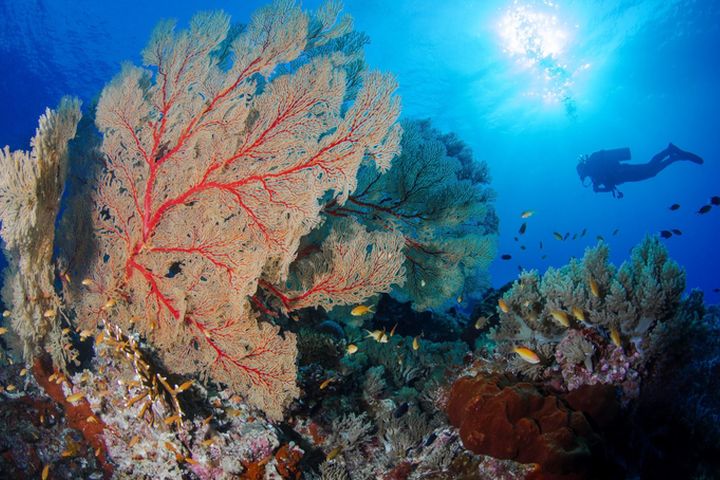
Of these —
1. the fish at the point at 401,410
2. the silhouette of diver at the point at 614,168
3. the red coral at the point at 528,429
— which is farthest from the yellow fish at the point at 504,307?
the silhouette of diver at the point at 614,168

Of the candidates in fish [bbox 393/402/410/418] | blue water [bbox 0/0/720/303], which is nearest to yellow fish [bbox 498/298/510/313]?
fish [bbox 393/402/410/418]

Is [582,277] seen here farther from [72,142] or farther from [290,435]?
[72,142]

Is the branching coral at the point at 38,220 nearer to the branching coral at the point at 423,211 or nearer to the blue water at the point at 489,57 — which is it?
the branching coral at the point at 423,211

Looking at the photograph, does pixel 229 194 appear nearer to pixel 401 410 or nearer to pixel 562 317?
pixel 401 410

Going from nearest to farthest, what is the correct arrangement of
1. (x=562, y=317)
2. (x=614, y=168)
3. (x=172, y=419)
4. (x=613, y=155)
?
(x=172, y=419) → (x=562, y=317) → (x=613, y=155) → (x=614, y=168)

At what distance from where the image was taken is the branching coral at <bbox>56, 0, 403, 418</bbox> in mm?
3598

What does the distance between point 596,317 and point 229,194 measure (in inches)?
162

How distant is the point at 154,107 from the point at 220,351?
2.89 m

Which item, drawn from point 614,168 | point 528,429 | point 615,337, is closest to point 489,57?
point 614,168

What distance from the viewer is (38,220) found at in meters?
3.71

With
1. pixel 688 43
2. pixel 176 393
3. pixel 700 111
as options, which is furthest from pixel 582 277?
pixel 700 111

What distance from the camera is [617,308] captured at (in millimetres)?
3688

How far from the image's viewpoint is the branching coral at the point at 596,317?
3586 millimetres

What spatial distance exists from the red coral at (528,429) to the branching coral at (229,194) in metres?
1.59
